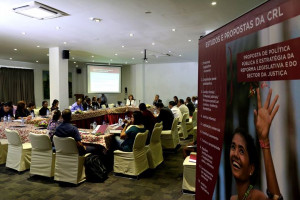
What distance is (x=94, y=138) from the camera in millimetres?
4289

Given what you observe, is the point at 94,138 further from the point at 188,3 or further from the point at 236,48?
the point at 236,48

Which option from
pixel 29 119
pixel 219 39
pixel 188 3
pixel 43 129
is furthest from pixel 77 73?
pixel 219 39

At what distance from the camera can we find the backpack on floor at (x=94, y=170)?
162 inches

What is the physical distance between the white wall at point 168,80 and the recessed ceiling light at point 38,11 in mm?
11206

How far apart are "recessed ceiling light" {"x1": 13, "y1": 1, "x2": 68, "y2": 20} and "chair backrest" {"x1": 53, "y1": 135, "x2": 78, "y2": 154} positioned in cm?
246

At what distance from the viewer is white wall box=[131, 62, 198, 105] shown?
1545 cm

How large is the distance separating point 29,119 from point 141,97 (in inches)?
447

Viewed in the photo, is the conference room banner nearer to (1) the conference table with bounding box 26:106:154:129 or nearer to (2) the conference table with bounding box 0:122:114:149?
(2) the conference table with bounding box 0:122:114:149

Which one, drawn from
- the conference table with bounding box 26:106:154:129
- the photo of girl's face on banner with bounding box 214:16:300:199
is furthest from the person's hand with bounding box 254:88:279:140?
the conference table with bounding box 26:106:154:129

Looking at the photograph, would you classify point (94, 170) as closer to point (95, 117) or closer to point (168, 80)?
point (95, 117)

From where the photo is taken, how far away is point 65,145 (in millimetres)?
3811

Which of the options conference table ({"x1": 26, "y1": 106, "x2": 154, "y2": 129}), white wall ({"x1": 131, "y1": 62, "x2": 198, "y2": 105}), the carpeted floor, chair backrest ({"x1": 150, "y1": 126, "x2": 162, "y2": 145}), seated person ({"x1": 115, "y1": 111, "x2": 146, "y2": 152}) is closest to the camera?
the carpeted floor

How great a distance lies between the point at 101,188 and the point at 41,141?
1.30 m

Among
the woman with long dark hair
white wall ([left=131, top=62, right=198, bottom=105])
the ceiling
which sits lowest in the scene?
the woman with long dark hair
